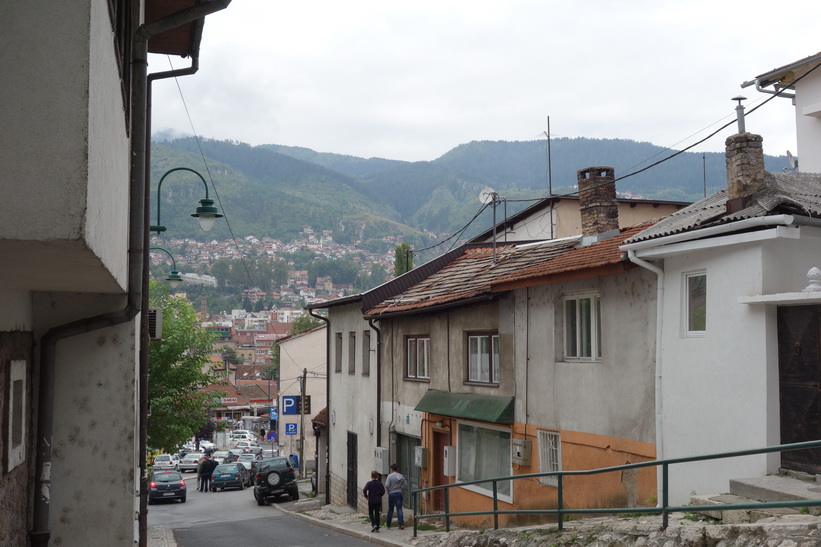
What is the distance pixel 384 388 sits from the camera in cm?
2305

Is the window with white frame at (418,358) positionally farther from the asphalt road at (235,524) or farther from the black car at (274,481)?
the black car at (274,481)

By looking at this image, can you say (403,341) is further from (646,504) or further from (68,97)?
(68,97)

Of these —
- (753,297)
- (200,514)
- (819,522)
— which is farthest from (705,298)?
(200,514)

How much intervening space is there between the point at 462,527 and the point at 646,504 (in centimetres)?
628

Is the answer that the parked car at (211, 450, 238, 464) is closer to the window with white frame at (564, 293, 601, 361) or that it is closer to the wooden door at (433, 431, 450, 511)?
the wooden door at (433, 431, 450, 511)

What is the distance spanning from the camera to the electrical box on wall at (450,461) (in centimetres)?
1842

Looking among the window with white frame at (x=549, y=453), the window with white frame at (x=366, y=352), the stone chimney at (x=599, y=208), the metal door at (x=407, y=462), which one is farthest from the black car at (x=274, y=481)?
the stone chimney at (x=599, y=208)

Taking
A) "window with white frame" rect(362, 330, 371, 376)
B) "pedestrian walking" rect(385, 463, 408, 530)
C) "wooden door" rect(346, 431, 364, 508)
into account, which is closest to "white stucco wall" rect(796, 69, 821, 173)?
"window with white frame" rect(362, 330, 371, 376)

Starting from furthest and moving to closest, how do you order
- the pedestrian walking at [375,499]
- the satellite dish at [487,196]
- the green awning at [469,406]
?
1. the satellite dish at [487,196]
2. the pedestrian walking at [375,499]
3. the green awning at [469,406]

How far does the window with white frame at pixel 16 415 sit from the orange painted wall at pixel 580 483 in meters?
8.63

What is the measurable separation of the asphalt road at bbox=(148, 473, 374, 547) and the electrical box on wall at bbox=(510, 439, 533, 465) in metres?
3.99

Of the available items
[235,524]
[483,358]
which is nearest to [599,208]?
[483,358]

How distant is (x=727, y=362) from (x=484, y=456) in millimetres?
7783

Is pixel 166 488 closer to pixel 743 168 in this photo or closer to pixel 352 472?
pixel 352 472
